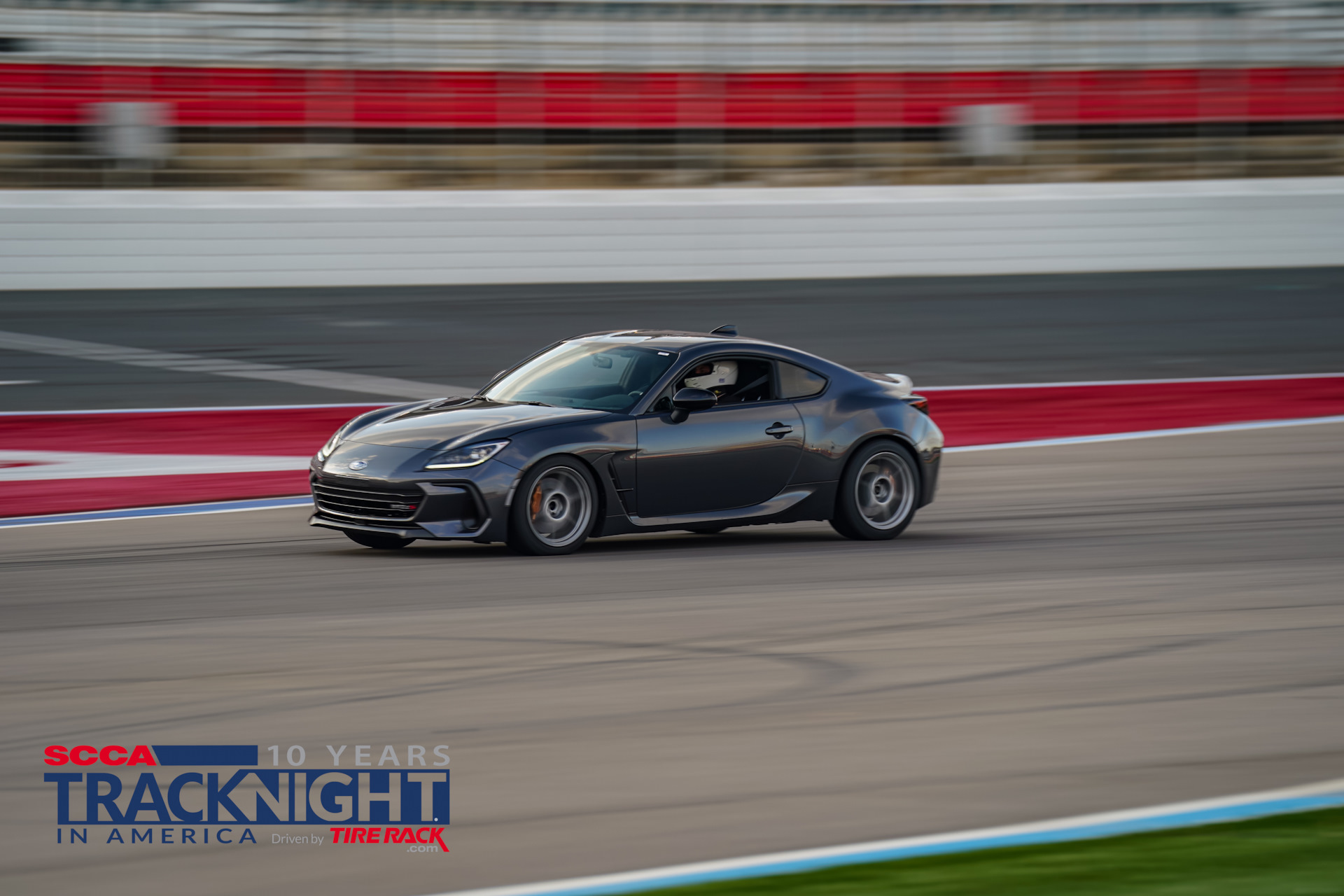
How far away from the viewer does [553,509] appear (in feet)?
29.3

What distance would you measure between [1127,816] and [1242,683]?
1859 millimetres

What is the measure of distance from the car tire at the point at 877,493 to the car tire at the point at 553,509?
1.66m

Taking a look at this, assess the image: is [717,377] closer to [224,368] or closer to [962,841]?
[962,841]

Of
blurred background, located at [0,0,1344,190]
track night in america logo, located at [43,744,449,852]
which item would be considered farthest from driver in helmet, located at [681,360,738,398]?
blurred background, located at [0,0,1344,190]

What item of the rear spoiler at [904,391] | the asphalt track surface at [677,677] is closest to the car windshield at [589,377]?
the asphalt track surface at [677,677]

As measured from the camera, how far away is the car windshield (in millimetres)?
9297

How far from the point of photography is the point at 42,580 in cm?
830

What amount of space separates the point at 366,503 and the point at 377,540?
437 mm

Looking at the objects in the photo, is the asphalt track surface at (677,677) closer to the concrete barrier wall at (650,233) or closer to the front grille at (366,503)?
the front grille at (366,503)

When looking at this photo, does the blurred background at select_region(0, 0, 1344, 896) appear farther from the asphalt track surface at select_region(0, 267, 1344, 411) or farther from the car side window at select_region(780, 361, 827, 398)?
the car side window at select_region(780, 361, 827, 398)

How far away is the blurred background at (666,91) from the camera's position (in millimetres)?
24766

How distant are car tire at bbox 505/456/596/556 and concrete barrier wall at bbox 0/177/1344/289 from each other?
47.3 ft

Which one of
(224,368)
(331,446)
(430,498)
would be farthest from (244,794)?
(224,368)

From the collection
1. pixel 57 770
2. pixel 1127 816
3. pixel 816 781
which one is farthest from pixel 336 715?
pixel 1127 816
